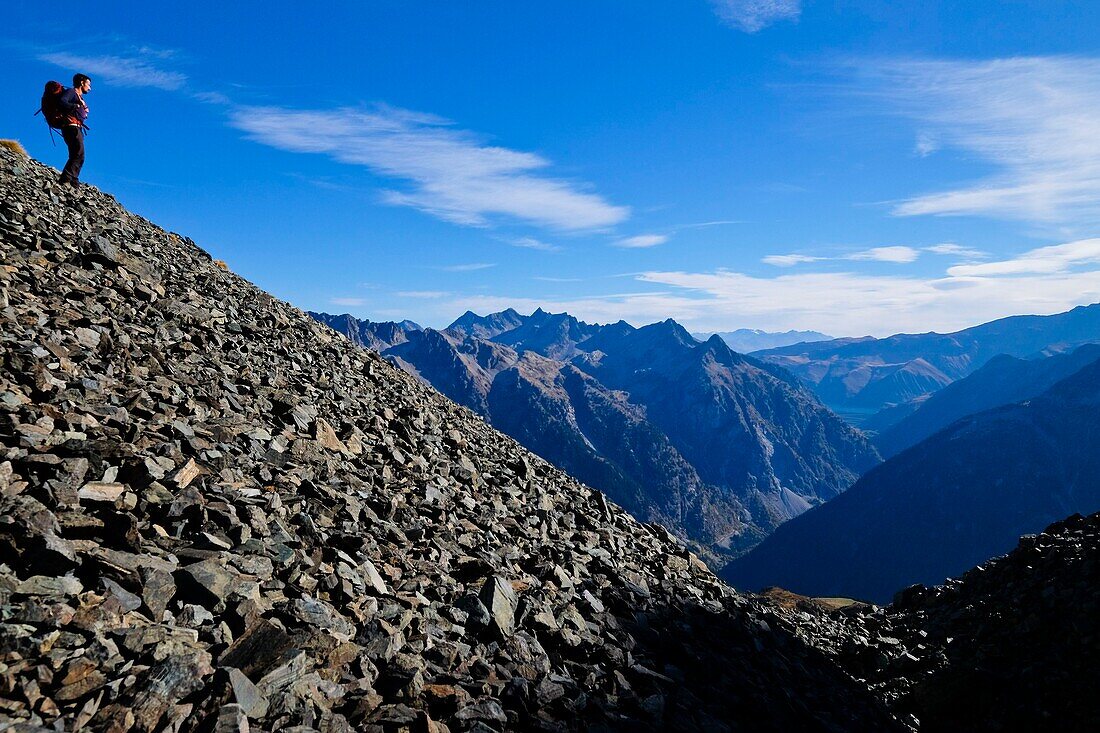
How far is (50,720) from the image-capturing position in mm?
6824

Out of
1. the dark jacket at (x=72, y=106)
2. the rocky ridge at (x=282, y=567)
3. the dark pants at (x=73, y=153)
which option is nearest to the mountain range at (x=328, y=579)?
the rocky ridge at (x=282, y=567)

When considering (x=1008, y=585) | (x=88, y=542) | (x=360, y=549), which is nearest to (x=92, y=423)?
(x=88, y=542)

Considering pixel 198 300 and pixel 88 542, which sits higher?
pixel 198 300

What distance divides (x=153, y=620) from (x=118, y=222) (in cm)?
3243

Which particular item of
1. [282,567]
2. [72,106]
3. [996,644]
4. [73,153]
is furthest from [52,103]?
[996,644]

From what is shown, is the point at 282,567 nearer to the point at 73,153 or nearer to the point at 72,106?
the point at 72,106

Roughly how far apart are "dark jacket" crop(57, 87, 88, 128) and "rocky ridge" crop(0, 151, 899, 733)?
182 inches

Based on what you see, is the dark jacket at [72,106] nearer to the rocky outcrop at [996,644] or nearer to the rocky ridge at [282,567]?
the rocky ridge at [282,567]

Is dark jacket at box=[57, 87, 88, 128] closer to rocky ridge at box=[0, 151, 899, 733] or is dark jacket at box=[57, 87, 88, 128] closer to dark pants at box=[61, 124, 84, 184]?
dark pants at box=[61, 124, 84, 184]

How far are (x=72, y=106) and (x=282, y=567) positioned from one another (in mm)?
30011

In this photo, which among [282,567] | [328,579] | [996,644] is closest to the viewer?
[282,567]

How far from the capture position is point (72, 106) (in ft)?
93.4

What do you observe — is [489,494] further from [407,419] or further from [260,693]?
[260,693]

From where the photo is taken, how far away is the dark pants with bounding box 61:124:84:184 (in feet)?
97.8
